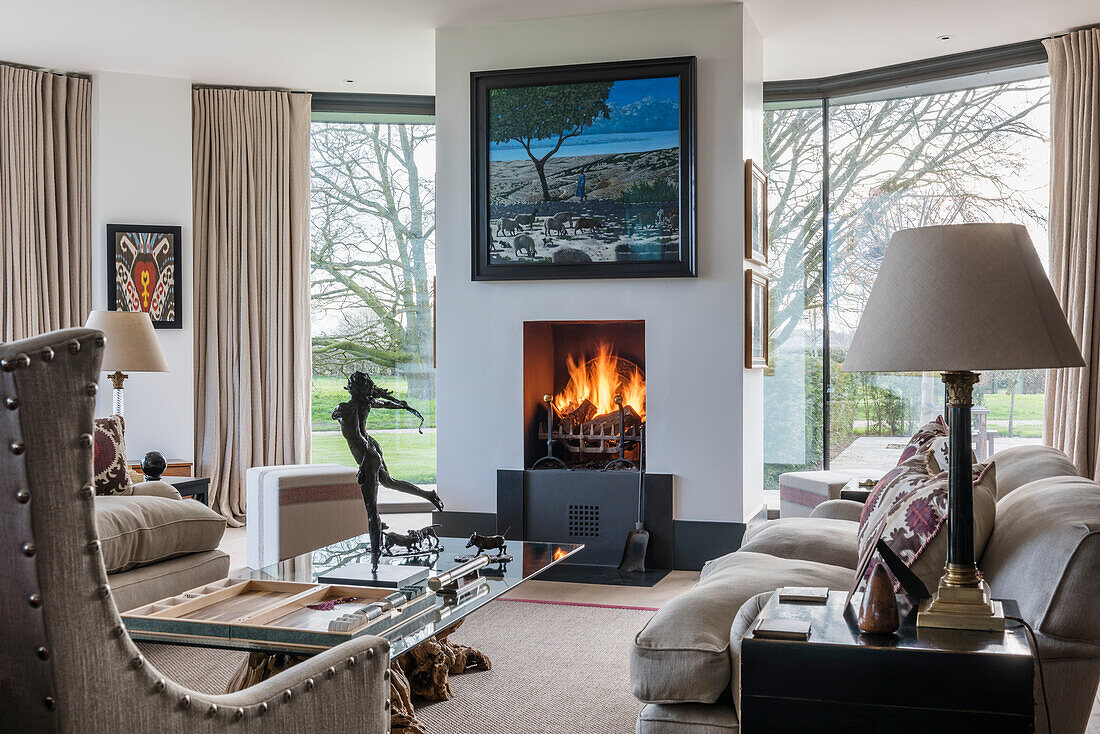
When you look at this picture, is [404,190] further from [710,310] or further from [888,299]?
[888,299]

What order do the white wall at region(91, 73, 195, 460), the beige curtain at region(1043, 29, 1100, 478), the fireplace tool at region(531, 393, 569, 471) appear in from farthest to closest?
the white wall at region(91, 73, 195, 460) → the fireplace tool at region(531, 393, 569, 471) → the beige curtain at region(1043, 29, 1100, 478)

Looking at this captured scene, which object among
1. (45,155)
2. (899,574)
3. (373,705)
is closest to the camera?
(373,705)

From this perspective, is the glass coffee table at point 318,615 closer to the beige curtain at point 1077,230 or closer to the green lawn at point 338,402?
the beige curtain at point 1077,230

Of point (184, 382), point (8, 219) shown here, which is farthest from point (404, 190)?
point (8, 219)

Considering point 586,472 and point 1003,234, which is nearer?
point 1003,234

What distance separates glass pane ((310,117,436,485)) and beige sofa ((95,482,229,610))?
115 inches

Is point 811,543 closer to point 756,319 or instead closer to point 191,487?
point 756,319

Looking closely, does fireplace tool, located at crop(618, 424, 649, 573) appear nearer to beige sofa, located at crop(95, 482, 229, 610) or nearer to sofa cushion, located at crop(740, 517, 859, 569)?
sofa cushion, located at crop(740, 517, 859, 569)

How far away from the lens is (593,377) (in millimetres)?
5699

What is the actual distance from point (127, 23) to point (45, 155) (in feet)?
4.02

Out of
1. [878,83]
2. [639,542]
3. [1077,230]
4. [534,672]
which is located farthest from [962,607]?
[878,83]

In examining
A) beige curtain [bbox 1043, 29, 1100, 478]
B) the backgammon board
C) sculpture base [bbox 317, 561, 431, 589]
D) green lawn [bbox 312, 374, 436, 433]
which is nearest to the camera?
the backgammon board

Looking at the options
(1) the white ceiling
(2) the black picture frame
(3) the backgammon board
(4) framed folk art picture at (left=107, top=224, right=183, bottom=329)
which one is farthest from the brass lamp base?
(4) framed folk art picture at (left=107, top=224, right=183, bottom=329)

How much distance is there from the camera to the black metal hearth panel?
518 cm
